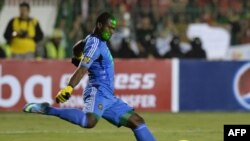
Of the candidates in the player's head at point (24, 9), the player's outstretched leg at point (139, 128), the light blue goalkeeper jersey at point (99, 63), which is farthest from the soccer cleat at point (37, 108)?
the player's head at point (24, 9)

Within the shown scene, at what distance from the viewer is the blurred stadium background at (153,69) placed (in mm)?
13000

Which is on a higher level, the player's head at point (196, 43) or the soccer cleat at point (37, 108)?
the player's head at point (196, 43)

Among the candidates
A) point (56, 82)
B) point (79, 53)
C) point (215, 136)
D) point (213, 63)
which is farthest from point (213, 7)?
point (79, 53)

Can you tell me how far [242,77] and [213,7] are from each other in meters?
4.40

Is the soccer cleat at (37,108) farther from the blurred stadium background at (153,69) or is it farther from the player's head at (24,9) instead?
the player's head at (24,9)

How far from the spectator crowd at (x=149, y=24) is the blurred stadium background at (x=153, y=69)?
26 millimetres

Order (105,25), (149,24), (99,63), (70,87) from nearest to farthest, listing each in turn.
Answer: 1. (70,87)
2. (105,25)
3. (99,63)
4. (149,24)

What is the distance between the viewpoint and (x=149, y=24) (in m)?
18.6

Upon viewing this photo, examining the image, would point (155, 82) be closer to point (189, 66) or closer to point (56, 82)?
point (189, 66)

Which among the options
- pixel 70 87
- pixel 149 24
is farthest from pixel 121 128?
pixel 149 24

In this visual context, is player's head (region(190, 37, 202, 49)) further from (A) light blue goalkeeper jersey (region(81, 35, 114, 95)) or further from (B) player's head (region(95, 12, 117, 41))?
(B) player's head (region(95, 12, 117, 41))

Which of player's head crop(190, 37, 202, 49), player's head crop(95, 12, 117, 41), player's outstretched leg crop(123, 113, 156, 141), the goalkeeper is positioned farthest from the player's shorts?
player's head crop(190, 37, 202, 49)

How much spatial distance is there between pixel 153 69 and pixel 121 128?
3.28 meters

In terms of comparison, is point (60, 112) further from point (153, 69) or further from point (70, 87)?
point (153, 69)
